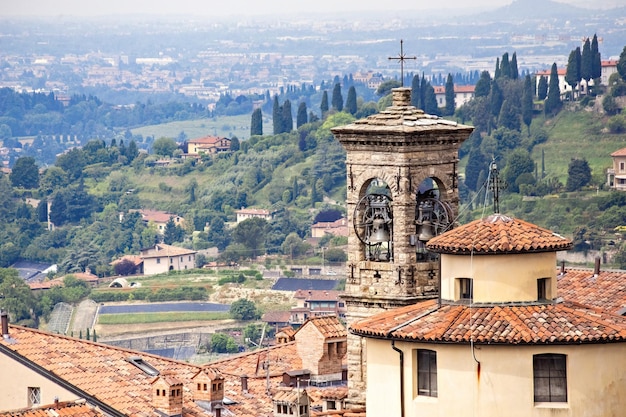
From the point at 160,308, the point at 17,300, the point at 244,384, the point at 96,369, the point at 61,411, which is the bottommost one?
the point at 160,308

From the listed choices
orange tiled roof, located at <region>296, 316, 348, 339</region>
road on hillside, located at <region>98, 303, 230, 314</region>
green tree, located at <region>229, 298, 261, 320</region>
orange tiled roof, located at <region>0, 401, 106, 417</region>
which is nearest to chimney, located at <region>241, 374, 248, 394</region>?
orange tiled roof, located at <region>296, 316, 348, 339</region>

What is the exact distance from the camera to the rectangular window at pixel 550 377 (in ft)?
75.3

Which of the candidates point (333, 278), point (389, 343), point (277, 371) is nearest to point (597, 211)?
point (333, 278)

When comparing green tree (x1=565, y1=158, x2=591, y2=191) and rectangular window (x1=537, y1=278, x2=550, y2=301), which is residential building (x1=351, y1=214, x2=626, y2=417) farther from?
green tree (x1=565, y1=158, x2=591, y2=191)

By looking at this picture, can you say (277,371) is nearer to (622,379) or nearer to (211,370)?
(211,370)

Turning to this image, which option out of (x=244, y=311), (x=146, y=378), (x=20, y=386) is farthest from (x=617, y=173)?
(x=20, y=386)

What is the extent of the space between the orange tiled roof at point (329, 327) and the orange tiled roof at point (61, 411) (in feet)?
23.3

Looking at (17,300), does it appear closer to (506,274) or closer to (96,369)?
(96,369)

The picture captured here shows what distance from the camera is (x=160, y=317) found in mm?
182375

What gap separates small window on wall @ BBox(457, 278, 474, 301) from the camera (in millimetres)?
23812

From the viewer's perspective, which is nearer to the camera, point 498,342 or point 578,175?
point 498,342

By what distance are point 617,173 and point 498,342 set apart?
6558 inches

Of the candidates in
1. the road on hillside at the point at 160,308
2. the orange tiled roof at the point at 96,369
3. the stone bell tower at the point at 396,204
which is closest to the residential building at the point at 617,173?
the road on hillside at the point at 160,308

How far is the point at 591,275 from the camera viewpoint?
36781mm
